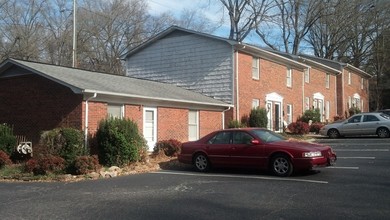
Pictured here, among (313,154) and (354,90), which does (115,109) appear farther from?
(354,90)

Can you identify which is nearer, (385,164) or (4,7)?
(385,164)

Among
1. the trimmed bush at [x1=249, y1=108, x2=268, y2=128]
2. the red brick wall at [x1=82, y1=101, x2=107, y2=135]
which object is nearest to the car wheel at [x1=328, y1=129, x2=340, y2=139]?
the trimmed bush at [x1=249, y1=108, x2=268, y2=128]

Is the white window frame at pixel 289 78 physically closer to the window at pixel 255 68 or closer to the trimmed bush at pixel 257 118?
the window at pixel 255 68

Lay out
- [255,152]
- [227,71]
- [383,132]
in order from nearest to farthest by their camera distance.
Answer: [255,152]
[227,71]
[383,132]

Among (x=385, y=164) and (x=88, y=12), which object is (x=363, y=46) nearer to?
(x=88, y=12)

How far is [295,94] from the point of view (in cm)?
3222

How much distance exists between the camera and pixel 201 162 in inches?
562

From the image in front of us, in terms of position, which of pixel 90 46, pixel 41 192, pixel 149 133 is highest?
pixel 90 46

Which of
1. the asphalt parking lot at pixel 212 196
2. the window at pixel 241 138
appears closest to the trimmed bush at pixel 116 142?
the asphalt parking lot at pixel 212 196

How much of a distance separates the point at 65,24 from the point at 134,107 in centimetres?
2691

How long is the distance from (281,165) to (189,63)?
1506 centimetres

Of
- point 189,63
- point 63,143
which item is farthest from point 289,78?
point 63,143

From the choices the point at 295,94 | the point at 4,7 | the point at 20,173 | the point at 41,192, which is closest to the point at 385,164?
the point at 41,192

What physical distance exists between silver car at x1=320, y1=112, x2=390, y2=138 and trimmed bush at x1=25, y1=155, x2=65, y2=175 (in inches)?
720
